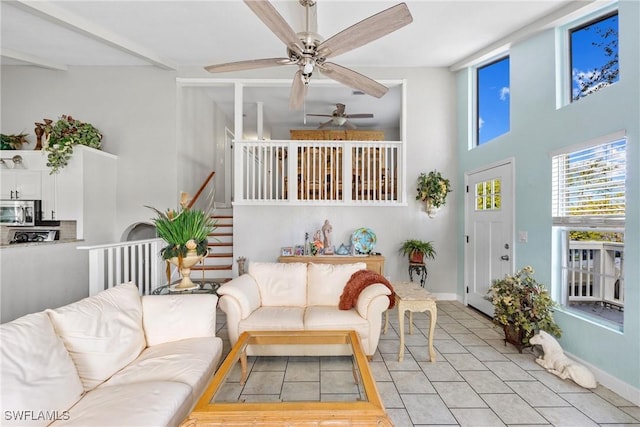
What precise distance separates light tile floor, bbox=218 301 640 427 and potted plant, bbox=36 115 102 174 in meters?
3.66

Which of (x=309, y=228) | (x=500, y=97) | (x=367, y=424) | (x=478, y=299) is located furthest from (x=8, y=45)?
(x=478, y=299)

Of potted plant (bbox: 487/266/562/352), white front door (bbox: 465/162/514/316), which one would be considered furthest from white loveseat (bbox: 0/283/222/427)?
white front door (bbox: 465/162/514/316)

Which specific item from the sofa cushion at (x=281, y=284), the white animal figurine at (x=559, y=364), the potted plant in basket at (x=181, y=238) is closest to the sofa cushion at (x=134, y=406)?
the potted plant in basket at (x=181, y=238)

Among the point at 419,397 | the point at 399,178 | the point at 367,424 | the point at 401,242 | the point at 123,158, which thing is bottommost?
the point at 419,397

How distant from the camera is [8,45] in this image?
4211 millimetres

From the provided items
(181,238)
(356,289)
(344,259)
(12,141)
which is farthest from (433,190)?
(12,141)

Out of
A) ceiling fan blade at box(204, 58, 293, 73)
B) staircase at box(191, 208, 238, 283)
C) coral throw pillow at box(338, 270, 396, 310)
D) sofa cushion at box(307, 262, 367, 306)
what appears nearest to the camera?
ceiling fan blade at box(204, 58, 293, 73)

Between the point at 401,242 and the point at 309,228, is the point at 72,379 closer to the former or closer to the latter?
the point at 309,228

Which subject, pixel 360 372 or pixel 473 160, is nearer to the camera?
pixel 360 372

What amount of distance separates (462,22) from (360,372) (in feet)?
13.8

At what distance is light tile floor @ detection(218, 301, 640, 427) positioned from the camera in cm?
203

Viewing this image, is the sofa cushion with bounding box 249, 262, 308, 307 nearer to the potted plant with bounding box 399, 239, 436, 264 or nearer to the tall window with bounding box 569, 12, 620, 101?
the potted plant with bounding box 399, 239, 436, 264

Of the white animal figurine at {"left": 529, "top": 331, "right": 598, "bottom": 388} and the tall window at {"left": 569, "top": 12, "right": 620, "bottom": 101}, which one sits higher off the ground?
the tall window at {"left": 569, "top": 12, "right": 620, "bottom": 101}

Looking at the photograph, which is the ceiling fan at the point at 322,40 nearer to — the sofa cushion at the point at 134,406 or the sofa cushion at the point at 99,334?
the sofa cushion at the point at 99,334
